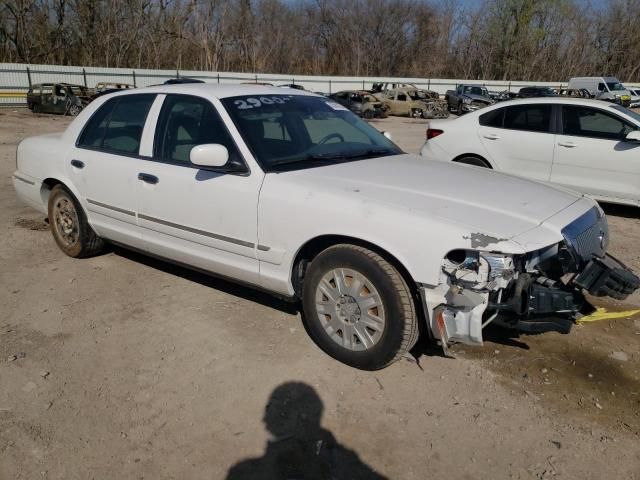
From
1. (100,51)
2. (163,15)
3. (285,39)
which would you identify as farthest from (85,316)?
(285,39)

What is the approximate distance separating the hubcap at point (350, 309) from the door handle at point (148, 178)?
1.57 m

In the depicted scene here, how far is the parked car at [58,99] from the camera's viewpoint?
24.5 meters

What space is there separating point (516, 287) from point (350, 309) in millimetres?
956

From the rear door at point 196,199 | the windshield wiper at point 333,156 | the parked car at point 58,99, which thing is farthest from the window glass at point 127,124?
the parked car at point 58,99

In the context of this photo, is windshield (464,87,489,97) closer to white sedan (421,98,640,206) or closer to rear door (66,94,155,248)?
white sedan (421,98,640,206)

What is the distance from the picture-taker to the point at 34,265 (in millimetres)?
5184

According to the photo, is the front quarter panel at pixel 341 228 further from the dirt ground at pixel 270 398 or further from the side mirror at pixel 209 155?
the dirt ground at pixel 270 398

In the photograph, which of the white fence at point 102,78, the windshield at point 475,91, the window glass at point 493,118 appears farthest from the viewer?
the windshield at point 475,91

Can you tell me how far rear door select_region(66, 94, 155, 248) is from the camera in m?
4.34

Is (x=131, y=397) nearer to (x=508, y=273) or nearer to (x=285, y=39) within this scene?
(x=508, y=273)

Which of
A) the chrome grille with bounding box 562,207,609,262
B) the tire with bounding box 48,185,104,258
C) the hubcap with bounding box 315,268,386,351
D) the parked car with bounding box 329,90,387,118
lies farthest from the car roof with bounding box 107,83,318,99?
the parked car with bounding box 329,90,387,118

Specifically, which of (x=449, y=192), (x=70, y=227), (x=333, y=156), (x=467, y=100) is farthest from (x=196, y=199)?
(x=467, y=100)

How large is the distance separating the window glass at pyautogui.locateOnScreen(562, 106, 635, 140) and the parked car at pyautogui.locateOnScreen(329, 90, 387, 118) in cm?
2011

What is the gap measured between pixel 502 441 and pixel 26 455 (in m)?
2.37
